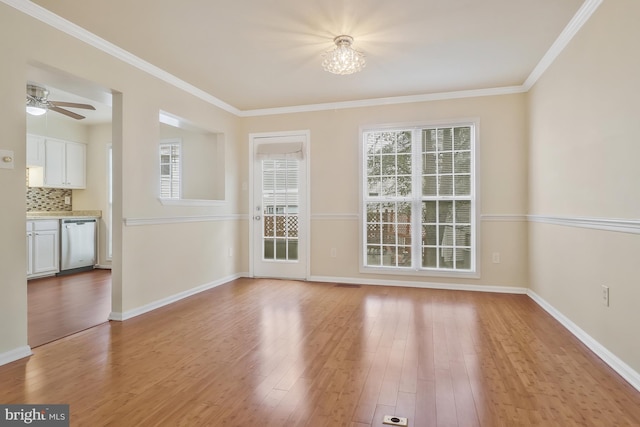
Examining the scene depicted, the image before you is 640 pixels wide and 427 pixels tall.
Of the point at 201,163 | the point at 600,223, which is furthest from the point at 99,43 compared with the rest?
the point at 600,223

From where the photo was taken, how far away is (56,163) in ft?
19.1

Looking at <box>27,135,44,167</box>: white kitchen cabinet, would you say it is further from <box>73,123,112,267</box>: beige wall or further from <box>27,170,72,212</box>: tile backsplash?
<box>73,123,112,267</box>: beige wall

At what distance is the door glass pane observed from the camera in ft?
17.0

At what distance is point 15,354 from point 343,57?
3.32 metres

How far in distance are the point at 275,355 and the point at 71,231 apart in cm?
483

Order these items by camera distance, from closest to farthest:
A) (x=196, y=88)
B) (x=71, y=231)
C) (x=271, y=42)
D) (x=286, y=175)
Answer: (x=271, y=42)
(x=196, y=88)
(x=286, y=175)
(x=71, y=231)

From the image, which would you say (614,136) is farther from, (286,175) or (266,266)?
(266,266)

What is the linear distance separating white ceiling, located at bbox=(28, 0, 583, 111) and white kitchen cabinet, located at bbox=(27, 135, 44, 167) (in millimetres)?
3238

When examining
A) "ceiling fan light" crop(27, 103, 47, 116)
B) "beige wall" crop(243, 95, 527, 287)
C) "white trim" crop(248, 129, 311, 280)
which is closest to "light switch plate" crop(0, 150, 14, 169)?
"ceiling fan light" crop(27, 103, 47, 116)

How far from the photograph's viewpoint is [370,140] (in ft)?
15.9

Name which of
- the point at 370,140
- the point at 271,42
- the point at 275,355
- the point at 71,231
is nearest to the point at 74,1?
the point at 271,42

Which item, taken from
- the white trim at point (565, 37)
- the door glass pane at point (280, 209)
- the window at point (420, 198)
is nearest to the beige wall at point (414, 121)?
the window at point (420, 198)

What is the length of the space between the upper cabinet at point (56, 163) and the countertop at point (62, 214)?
0.44 metres

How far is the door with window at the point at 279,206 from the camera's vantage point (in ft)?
16.8
